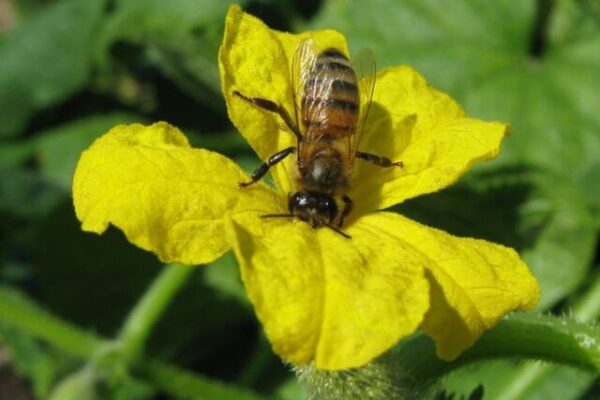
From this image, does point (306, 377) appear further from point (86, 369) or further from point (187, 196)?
point (86, 369)

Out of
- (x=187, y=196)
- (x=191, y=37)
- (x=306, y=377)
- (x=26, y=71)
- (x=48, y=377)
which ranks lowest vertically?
(x=48, y=377)

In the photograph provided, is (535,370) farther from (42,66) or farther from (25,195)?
(42,66)

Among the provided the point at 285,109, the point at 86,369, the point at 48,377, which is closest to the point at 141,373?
the point at 86,369

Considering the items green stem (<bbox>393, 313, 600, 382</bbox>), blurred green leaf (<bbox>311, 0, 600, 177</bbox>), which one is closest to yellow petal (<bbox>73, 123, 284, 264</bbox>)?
green stem (<bbox>393, 313, 600, 382</bbox>)

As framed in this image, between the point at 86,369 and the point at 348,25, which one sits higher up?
the point at 348,25

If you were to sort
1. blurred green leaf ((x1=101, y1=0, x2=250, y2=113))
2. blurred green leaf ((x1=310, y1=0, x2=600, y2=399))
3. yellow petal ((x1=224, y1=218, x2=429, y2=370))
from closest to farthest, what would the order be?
1. yellow petal ((x1=224, y1=218, x2=429, y2=370))
2. blurred green leaf ((x1=310, y1=0, x2=600, y2=399))
3. blurred green leaf ((x1=101, y1=0, x2=250, y2=113))

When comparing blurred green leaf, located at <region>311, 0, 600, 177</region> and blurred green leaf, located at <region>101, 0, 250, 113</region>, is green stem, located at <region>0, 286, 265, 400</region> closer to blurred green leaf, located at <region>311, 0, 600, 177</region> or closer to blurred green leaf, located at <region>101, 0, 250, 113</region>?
blurred green leaf, located at <region>101, 0, 250, 113</region>
